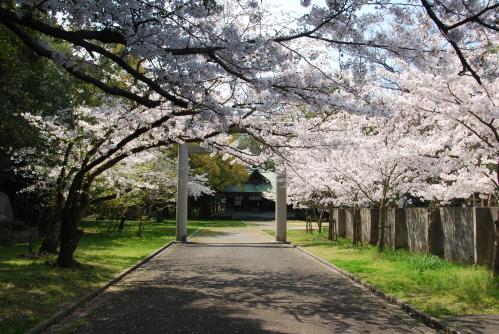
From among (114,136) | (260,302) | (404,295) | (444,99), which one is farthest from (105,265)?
(444,99)

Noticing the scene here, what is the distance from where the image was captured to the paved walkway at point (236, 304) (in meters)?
8.11

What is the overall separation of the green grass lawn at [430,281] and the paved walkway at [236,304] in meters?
0.62

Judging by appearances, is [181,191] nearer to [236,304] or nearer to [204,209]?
[236,304]

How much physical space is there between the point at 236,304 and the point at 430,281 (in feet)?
16.7

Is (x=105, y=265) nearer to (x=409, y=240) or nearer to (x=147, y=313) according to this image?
(x=147, y=313)

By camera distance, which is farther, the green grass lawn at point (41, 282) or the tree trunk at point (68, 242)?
the tree trunk at point (68, 242)

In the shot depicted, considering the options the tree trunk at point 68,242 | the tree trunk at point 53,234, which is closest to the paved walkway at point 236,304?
the tree trunk at point 68,242

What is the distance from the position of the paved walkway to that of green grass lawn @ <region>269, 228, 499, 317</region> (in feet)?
2.03

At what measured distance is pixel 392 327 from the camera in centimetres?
827

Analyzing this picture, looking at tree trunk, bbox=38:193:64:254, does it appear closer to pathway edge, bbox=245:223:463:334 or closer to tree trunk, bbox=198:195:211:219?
pathway edge, bbox=245:223:463:334

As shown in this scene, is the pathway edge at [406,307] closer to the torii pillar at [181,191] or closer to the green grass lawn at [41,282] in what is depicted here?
the green grass lawn at [41,282]

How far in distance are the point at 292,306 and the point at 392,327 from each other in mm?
2244

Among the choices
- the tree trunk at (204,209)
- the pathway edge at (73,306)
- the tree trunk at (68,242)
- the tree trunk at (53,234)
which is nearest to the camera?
the pathway edge at (73,306)

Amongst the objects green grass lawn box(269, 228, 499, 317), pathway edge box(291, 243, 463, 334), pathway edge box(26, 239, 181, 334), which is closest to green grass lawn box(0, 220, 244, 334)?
pathway edge box(26, 239, 181, 334)
